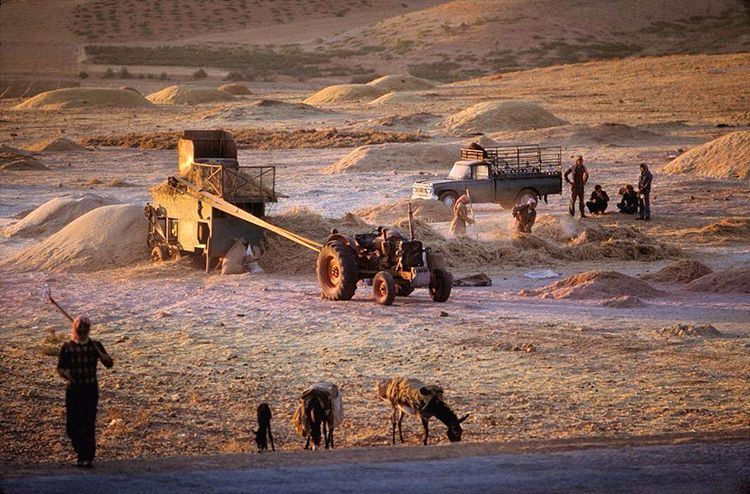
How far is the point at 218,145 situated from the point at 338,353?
9397 millimetres

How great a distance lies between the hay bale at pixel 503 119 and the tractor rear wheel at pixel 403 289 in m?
33.1

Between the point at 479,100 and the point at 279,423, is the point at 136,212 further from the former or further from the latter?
the point at 479,100

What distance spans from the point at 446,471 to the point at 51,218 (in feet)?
62.3

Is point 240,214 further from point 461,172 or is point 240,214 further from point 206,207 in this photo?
point 461,172

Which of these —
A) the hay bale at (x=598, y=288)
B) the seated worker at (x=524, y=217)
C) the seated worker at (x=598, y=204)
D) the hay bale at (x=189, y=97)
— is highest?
the hay bale at (x=189, y=97)

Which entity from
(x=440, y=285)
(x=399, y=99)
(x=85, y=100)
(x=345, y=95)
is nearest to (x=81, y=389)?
(x=440, y=285)

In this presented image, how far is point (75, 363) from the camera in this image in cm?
1095

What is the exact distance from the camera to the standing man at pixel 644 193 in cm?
2878

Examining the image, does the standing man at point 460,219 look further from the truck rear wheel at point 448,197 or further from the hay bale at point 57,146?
the hay bale at point 57,146

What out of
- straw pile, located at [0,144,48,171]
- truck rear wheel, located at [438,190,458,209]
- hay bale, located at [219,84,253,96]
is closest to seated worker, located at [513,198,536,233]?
truck rear wheel, located at [438,190,458,209]

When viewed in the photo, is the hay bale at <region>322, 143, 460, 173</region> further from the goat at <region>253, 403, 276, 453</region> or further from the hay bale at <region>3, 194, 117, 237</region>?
the goat at <region>253, 403, 276, 453</region>

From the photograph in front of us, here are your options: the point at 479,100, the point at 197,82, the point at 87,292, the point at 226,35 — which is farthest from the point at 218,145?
the point at 226,35

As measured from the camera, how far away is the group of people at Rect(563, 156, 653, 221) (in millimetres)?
29094

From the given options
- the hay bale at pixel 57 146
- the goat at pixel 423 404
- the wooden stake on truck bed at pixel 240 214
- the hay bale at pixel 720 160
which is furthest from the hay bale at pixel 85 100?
the goat at pixel 423 404
